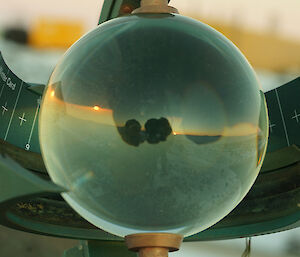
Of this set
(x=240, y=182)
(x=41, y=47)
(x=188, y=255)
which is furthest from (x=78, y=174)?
(x=41, y=47)

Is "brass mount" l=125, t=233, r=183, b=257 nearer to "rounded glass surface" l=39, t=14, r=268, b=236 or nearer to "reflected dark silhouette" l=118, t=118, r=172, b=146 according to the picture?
"rounded glass surface" l=39, t=14, r=268, b=236

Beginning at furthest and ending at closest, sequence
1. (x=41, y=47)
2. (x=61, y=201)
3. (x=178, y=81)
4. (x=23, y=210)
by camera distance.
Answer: (x=41, y=47), (x=61, y=201), (x=23, y=210), (x=178, y=81)

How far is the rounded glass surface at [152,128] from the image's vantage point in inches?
44.9

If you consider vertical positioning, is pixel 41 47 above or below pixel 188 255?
above

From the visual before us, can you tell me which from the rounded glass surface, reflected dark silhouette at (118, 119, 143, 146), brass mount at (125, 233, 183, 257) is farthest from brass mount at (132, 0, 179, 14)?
brass mount at (125, 233, 183, 257)

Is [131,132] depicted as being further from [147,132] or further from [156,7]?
[156,7]

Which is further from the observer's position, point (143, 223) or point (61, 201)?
point (61, 201)

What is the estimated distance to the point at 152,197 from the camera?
1145 millimetres

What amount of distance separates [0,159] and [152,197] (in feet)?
0.77

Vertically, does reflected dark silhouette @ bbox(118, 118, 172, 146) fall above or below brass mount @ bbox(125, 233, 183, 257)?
above

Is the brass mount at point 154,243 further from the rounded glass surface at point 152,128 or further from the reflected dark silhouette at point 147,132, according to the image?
the reflected dark silhouette at point 147,132

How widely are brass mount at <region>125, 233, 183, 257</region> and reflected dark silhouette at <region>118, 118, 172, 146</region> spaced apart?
0.16 meters

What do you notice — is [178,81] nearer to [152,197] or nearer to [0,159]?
[152,197]

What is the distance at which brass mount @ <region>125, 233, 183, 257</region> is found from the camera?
1.21m
